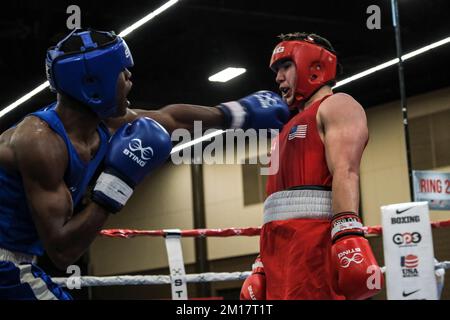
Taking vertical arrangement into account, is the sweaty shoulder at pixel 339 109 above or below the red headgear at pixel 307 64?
below

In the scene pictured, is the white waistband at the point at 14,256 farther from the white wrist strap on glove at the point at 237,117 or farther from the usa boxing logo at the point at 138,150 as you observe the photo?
the white wrist strap on glove at the point at 237,117

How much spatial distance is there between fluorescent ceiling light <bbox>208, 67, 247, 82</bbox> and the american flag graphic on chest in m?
5.21

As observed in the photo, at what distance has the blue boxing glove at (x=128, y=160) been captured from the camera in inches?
70.1

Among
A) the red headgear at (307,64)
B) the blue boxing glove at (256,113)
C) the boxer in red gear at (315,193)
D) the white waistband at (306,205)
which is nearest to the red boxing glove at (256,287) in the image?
the boxer in red gear at (315,193)

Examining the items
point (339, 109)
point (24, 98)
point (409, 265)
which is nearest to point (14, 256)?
point (339, 109)

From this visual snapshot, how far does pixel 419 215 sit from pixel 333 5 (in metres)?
2.87

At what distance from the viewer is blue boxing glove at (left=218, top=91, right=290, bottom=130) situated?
223cm

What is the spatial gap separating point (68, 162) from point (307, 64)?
0.84m

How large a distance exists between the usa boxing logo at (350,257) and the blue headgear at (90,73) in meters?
0.73

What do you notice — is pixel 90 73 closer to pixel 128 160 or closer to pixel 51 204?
pixel 128 160

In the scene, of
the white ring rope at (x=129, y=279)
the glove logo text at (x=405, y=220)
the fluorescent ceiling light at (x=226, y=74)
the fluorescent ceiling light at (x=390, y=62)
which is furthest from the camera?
the fluorescent ceiling light at (x=226, y=74)

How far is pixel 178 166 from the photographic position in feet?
39.2

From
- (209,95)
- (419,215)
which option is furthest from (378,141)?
(419,215)
